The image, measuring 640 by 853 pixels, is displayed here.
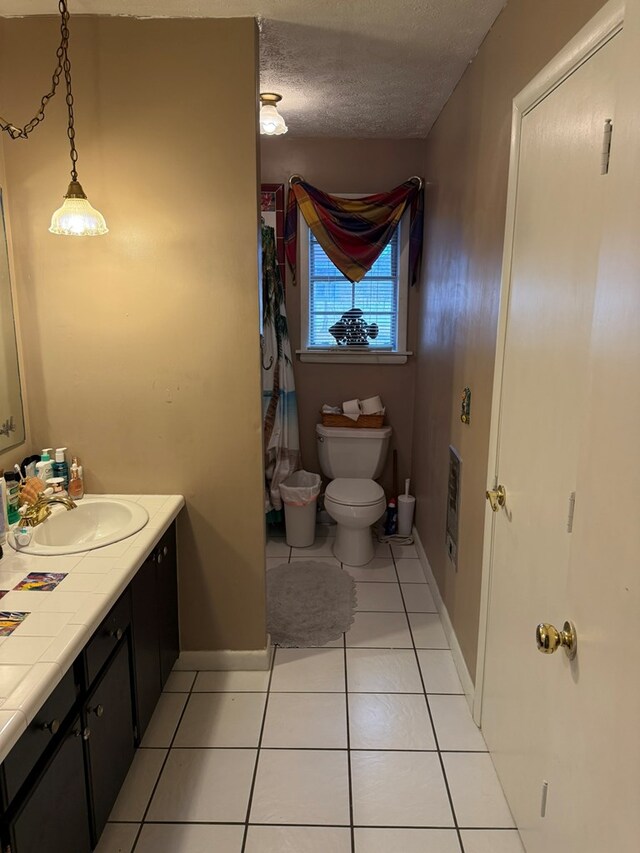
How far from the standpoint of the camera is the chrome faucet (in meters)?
1.92

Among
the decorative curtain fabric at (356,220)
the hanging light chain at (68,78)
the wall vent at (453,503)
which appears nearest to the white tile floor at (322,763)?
the wall vent at (453,503)

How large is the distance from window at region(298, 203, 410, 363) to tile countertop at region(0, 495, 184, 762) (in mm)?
2052

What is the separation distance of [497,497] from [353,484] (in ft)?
5.59

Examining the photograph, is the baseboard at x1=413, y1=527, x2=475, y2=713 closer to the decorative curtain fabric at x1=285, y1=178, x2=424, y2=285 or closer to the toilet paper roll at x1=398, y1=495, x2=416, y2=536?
the toilet paper roll at x1=398, y1=495, x2=416, y2=536

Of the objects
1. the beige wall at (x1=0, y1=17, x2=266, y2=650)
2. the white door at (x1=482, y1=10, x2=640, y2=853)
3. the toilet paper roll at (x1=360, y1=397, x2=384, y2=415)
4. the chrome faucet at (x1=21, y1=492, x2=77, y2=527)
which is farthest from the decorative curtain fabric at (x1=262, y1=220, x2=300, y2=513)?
the white door at (x1=482, y1=10, x2=640, y2=853)

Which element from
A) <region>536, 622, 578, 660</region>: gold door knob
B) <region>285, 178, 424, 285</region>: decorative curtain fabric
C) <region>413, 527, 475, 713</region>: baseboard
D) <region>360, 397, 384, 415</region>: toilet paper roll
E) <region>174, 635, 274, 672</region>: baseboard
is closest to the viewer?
<region>536, 622, 578, 660</region>: gold door knob

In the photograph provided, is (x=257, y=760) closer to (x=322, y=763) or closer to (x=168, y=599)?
(x=322, y=763)

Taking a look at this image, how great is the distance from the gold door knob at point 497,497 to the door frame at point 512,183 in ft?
0.16

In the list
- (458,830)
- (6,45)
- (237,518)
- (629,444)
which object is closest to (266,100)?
(6,45)

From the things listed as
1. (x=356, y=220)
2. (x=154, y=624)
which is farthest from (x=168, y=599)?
(x=356, y=220)

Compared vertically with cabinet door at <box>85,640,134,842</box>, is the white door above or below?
above

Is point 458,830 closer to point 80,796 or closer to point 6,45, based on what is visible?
point 80,796

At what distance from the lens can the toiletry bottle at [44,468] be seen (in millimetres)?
2162

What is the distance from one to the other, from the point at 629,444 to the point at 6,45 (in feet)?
7.73
